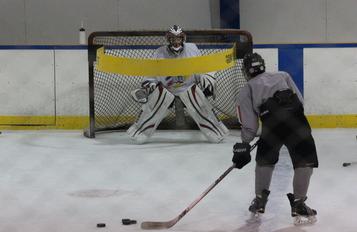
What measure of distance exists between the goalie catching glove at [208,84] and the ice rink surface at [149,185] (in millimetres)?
400

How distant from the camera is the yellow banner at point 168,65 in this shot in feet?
20.2

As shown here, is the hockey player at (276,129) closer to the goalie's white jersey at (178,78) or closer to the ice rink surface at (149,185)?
the ice rink surface at (149,185)

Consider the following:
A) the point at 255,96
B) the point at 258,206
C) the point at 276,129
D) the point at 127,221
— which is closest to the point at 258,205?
the point at 258,206

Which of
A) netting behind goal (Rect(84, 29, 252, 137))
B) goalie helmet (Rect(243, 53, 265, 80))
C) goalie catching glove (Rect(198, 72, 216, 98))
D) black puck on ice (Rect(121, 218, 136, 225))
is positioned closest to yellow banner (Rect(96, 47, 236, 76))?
goalie catching glove (Rect(198, 72, 216, 98))

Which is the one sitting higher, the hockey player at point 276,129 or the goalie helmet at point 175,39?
the goalie helmet at point 175,39

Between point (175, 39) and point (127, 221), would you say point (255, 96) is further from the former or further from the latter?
point (175, 39)

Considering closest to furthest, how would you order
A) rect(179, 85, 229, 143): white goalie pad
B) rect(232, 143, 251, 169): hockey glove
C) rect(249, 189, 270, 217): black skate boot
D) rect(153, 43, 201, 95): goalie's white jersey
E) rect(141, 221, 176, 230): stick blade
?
rect(141, 221, 176, 230): stick blade → rect(232, 143, 251, 169): hockey glove → rect(249, 189, 270, 217): black skate boot → rect(179, 85, 229, 143): white goalie pad → rect(153, 43, 201, 95): goalie's white jersey

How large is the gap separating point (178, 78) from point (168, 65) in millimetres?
337

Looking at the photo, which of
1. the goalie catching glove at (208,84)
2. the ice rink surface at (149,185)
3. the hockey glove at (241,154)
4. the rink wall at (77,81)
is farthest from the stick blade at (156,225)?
the rink wall at (77,81)

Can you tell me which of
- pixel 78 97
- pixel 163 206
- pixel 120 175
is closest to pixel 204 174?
pixel 120 175

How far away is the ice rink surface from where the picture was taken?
3.49m

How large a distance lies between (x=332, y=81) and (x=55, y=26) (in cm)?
358

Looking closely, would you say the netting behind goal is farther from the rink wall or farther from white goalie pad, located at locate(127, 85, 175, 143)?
white goalie pad, located at locate(127, 85, 175, 143)

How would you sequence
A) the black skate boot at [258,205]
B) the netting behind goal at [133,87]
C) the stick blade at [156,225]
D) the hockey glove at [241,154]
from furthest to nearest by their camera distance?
the netting behind goal at [133,87] → the black skate boot at [258,205] → the hockey glove at [241,154] → the stick blade at [156,225]
